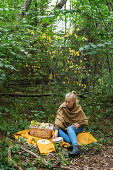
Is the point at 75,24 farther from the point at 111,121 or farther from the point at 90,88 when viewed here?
the point at 111,121

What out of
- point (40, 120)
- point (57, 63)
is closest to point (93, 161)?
point (40, 120)

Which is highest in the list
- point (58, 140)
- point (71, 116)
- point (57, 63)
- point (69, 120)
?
point (57, 63)

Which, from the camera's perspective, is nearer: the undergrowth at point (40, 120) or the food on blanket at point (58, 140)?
the undergrowth at point (40, 120)

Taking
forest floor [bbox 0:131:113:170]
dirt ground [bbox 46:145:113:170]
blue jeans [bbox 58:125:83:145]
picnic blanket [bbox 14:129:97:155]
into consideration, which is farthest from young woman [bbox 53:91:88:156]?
dirt ground [bbox 46:145:113:170]

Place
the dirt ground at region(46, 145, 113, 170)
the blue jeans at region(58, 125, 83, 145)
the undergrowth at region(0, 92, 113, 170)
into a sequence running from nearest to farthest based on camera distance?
the undergrowth at region(0, 92, 113, 170)
the dirt ground at region(46, 145, 113, 170)
the blue jeans at region(58, 125, 83, 145)

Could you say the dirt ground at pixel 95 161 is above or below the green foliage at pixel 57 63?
below

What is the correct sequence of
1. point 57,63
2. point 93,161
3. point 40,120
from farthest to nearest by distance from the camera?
point 57,63
point 40,120
point 93,161

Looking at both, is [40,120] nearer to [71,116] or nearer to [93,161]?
[71,116]

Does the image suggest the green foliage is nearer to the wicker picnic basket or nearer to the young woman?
the wicker picnic basket

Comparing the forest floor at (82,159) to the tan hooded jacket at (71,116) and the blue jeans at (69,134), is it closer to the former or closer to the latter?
the blue jeans at (69,134)

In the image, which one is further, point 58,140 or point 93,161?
point 58,140

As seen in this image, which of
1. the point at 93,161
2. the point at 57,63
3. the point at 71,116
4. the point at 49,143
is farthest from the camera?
the point at 57,63

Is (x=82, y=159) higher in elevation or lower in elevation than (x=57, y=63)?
lower

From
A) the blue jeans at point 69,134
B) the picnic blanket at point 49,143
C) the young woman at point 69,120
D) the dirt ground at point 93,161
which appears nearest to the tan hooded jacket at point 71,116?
the young woman at point 69,120
